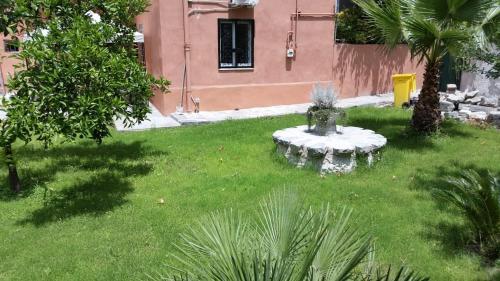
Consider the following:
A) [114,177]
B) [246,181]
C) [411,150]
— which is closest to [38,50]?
[114,177]

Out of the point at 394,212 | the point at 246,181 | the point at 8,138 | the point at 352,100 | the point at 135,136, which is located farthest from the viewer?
the point at 352,100

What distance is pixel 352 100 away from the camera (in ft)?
48.1

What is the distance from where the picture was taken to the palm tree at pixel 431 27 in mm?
7984

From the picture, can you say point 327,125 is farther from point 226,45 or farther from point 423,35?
point 226,45

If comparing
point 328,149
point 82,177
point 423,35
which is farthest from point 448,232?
point 82,177

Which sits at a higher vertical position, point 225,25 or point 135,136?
point 225,25

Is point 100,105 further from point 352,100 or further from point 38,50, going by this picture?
point 352,100

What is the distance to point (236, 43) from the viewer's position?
12.7 m

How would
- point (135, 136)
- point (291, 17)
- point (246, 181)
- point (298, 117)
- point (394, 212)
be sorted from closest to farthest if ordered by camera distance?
1. point (394, 212)
2. point (246, 181)
3. point (135, 136)
4. point (298, 117)
5. point (291, 17)

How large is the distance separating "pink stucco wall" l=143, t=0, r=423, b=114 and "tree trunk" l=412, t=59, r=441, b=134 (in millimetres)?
5115

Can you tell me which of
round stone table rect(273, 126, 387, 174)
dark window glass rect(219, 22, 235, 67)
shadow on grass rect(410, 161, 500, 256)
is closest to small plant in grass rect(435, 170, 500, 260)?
shadow on grass rect(410, 161, 500, 256)

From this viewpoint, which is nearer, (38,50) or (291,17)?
(38,50)

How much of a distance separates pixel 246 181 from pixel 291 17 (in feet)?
26.3

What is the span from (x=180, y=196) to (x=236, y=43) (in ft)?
25.0
